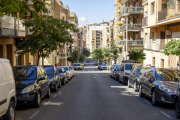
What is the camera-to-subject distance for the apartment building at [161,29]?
78.0 ft

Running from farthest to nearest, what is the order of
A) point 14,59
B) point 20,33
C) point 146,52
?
1. point 146,52
2. point 14,59
3. point 20,33

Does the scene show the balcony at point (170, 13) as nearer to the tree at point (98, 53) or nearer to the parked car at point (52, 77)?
the parked car at point (52, 77)

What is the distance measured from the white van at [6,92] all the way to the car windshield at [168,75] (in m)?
6.62

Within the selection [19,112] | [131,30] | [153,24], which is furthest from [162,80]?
[131,30]

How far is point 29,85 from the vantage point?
33.8 ft

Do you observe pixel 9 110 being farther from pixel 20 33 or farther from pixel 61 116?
pixel 20 33

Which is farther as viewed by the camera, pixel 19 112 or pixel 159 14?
pixel 159 14

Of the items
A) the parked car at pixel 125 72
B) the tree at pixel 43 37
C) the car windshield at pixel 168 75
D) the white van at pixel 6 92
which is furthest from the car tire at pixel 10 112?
the parked car at pixel 125 72

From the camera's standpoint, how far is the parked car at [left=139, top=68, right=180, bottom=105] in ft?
33.2

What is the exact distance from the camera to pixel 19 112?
385 inches

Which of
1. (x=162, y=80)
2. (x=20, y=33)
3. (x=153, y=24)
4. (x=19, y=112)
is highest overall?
(x=153, y=24)

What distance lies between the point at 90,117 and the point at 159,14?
2084cm

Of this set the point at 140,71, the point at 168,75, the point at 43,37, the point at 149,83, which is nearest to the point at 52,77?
the point at 140,71

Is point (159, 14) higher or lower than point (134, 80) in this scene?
higher
